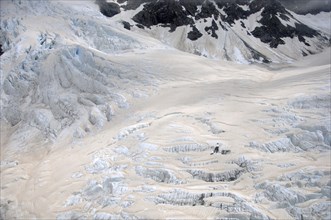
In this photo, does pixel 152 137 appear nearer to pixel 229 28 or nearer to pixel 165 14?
pixel 165 14

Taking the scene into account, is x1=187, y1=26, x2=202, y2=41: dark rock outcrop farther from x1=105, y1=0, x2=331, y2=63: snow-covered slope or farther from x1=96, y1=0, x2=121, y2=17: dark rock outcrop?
x1=96, y1=0, x2=121, y2=17: dark rock outcrop

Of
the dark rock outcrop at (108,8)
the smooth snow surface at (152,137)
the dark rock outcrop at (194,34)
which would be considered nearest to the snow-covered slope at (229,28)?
the dark rock outcrop at (194,34)

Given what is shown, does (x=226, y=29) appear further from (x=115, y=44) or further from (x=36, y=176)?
(x=36, y=176)

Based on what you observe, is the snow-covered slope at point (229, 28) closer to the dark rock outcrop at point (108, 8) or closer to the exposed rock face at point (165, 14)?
the exposed rock face at point (165, 14)

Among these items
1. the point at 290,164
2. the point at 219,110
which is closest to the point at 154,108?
the point at 219,110

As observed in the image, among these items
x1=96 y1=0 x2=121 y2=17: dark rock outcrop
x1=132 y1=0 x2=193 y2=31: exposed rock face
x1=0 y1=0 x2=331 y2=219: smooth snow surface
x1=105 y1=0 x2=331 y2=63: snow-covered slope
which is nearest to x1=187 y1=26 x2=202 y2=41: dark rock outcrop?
x1=105 y1=0 x2=331 y2=63: snow-covered slope

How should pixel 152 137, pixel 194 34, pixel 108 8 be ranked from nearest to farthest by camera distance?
pixel 152 137 → pixel 108 8 → pixel 194 34

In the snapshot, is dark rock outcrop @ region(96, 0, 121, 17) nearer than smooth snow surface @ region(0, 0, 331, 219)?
No

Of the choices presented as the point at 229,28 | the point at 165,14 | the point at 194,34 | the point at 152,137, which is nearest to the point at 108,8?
the point at 165,14
